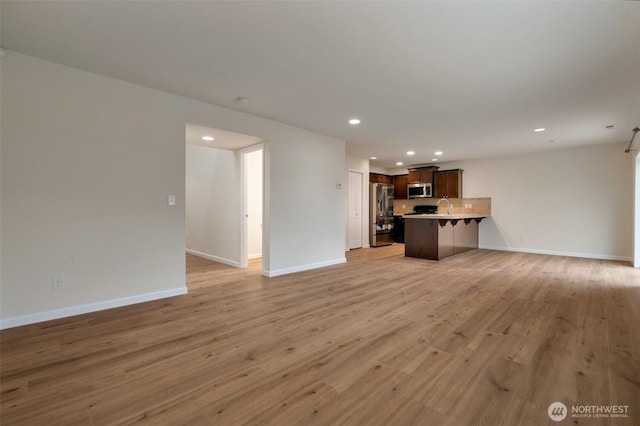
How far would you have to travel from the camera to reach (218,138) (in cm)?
452

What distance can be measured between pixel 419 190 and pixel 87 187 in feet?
27.0

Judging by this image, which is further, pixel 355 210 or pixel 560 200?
pixel 355 210

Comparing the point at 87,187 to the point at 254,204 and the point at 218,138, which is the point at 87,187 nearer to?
the point at 218,138

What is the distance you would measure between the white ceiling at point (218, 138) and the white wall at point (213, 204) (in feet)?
1.51

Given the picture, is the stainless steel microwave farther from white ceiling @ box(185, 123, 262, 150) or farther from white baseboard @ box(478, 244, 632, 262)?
white ceiling @ box(185, 123, 262, 150)

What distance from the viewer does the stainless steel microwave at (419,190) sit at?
880 cm

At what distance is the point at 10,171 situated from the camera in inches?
104

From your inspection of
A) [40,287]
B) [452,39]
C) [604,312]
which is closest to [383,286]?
[604,312]

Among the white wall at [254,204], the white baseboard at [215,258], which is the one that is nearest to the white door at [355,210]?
the white wall at [254,204]

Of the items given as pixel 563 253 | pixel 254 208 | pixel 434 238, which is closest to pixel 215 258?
pixel 254 208

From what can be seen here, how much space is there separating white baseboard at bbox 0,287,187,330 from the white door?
5054 mm

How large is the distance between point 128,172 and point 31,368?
204cm

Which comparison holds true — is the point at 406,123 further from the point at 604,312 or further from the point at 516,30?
the point at 604,312

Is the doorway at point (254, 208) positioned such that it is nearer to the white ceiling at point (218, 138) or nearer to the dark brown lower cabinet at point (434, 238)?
the white ceiling at point (218, 138)
